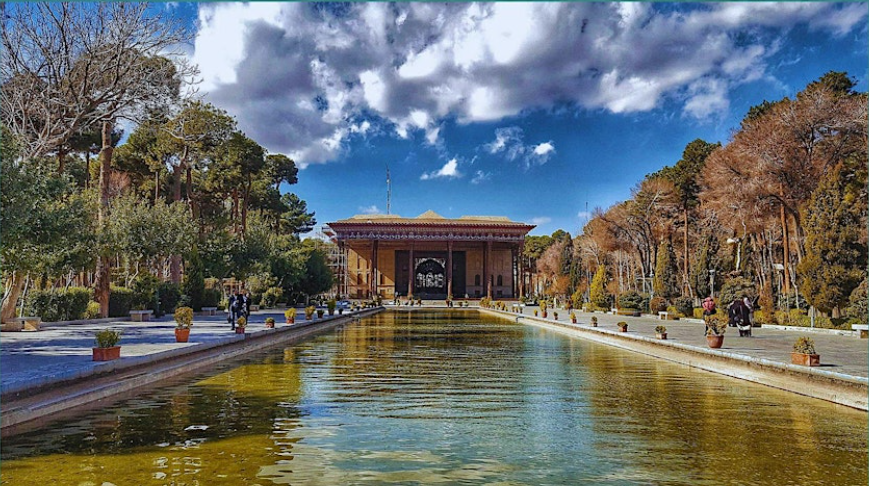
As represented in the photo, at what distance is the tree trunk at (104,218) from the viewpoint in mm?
25102

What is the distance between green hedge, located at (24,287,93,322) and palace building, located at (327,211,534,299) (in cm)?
3708

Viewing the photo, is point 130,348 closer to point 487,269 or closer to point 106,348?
point 106,348

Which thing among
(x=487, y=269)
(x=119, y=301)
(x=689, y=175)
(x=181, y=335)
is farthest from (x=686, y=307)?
(x=487, y=269)

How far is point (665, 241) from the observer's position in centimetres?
3497

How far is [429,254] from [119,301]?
146 feet

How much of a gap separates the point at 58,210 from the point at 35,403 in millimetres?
10404

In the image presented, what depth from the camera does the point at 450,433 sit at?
7.67 m

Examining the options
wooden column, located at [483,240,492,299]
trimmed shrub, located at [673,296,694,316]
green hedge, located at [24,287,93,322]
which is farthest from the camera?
wooden column, located at [483,240,492,299]

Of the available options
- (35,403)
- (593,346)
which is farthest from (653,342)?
(35,403)

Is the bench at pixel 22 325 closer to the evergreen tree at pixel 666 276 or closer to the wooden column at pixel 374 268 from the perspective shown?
the evergreen tree at pixel 666 276

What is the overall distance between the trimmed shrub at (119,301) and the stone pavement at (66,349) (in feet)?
13.7

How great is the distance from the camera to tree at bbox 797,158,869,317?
69.5 ft

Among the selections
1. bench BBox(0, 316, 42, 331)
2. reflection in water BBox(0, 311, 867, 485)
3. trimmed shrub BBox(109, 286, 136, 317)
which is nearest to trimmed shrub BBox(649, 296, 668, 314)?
reflection in water BBox(0, 311, 867, 485)

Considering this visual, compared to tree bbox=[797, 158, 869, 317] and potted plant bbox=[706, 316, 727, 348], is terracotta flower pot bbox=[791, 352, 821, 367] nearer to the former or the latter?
potted plant bbox=[706, 316, 727, 348]
